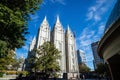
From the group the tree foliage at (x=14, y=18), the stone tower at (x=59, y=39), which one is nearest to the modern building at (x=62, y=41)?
the stone tower at (x=59, y=39)

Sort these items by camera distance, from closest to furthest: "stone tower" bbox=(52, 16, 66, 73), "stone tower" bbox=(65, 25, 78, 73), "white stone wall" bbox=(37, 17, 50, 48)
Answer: "white stone wall" bbox=(37, 17, 50, 48) < "stone tower" bbox=(65, 25, 78, 73) < "stone tower" bbox=(52, 16, 66, 73)

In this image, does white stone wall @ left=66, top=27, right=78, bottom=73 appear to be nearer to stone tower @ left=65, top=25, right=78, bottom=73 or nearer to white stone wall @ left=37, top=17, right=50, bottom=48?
stone tower @ left=65, top=25, right=78, bottom=73

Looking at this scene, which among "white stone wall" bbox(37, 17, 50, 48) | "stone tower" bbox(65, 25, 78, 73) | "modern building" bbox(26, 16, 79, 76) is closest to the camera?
"white stone wall" bbox(37, 17, 50, 48)

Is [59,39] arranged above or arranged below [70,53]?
above

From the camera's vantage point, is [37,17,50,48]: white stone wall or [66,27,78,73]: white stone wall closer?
[37,17,50,48]: white stone wall

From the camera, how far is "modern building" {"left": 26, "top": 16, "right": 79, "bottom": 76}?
7238cm

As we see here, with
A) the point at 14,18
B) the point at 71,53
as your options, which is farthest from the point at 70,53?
the point at 14,18

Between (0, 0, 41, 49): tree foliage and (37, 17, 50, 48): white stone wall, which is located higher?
(37, 17, 50, 48): white stone wall

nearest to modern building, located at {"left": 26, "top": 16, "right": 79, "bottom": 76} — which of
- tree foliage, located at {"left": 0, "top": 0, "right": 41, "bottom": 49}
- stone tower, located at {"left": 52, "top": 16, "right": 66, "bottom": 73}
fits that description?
stone tower, located at {"left": 52, "top": 16, "right": 66, "bottom": 73}

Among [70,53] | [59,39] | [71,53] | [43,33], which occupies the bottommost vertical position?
[70,53]

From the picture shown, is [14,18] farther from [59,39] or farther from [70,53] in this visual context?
[70,53]

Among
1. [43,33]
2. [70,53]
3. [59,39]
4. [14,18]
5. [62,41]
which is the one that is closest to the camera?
[14,18]

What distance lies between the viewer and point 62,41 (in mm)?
78688

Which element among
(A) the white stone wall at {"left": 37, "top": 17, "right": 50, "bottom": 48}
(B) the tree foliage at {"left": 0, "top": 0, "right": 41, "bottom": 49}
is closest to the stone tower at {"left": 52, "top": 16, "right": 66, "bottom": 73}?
(A) the white stone wall at {"left": 37, "top": 17, "right": 50, "bottom": 48}
